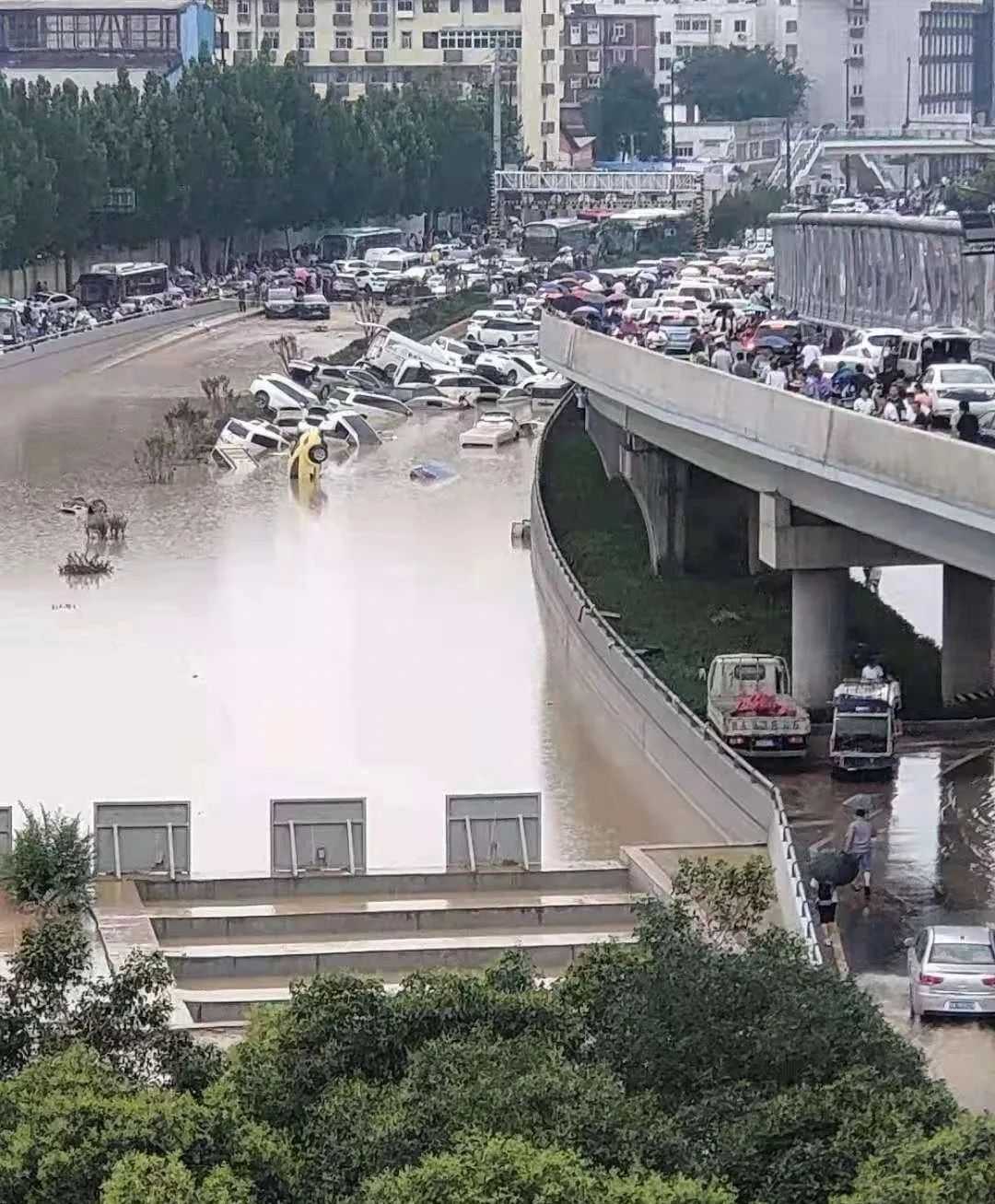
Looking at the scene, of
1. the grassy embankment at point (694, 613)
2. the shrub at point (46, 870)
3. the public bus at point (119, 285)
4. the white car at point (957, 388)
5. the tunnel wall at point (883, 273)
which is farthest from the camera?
the public bus at point (119, 285)

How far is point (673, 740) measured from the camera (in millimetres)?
25922

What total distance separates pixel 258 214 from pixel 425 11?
4343 cm

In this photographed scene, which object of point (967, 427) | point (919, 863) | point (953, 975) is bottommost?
point (919, 863)

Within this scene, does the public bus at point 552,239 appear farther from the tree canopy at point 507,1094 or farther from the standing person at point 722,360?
the tree canopy at point 507,1094

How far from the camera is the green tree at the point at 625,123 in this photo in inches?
6014

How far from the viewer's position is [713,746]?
2420 centimetres

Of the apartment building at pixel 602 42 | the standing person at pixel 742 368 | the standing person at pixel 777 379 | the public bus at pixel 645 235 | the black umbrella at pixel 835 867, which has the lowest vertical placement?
the public bus at pixel 645 235

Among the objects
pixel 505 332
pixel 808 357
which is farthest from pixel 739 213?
pixel 808 357

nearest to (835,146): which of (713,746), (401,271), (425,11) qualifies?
(425,11)

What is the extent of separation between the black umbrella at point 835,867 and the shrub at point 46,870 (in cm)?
475

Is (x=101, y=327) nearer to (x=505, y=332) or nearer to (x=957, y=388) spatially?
(x=505, y=332)

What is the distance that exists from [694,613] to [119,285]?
53687 mm

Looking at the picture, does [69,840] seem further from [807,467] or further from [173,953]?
[807,467]

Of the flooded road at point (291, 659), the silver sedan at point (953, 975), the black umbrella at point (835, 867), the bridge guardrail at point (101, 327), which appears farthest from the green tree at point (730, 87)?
the silver sedan at point (953, 975)
